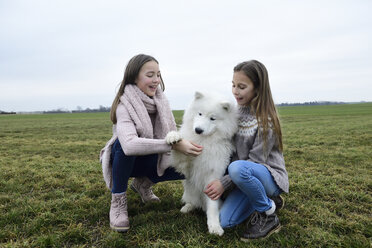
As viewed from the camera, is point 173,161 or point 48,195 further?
point 48,195

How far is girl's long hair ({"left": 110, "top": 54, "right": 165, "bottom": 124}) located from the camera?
10.1 feet

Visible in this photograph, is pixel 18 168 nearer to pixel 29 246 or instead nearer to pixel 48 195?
pixel 48 195

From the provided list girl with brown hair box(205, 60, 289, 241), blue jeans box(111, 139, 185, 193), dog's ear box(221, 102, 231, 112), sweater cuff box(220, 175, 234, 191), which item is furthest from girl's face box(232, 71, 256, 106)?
blue jeans box(111, 139, 185, 193)

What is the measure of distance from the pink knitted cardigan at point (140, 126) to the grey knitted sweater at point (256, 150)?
77 centimetres

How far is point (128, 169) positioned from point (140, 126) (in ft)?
1.63

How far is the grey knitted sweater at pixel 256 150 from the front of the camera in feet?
8.80

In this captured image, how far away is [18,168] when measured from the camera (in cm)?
532

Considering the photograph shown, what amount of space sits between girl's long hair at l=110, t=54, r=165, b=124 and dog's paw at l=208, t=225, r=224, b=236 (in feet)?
5.23

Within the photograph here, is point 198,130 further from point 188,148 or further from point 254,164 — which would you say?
point 254,164

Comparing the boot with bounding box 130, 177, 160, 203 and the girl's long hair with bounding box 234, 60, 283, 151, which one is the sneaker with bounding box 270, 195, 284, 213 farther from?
the boot with bounding box 130, 177, 160, 203

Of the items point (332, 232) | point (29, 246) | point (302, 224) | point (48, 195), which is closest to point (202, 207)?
point (302, 224)

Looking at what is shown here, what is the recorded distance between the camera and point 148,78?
10.2 ft

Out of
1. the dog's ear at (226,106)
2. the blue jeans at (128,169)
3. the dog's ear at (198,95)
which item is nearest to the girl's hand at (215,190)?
the blue jeans at (128,169)

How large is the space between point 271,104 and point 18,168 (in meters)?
5.07
